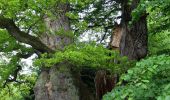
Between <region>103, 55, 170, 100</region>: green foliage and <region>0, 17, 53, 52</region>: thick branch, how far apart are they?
12.4 ft

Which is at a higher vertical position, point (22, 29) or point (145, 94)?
point (22, 29)

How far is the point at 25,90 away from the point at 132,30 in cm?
475

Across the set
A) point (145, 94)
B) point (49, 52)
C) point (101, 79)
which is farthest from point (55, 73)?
point (145, 94)

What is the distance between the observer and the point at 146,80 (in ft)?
13.0

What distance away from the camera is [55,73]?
28.4 feet

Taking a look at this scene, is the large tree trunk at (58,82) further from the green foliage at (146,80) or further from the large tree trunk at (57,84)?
the green foliage at (146,80)

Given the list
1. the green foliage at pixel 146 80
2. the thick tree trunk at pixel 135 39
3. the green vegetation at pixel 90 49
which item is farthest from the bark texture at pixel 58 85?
the green foliage at pixel 146 80

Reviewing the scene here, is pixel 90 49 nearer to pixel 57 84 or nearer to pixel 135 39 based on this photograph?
pixel 57 84

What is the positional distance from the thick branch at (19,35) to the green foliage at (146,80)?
3.78 metres

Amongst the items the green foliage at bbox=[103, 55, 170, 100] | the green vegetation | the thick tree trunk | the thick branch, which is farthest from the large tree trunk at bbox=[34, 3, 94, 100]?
the green foliage at bbox=[103, 55, 170, 100]

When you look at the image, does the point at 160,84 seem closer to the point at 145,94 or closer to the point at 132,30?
the point at 145,94

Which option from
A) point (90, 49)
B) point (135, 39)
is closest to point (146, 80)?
point (90, 49)

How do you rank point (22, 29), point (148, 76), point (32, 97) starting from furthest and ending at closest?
point (32, 97), point (22, 29), point (148, 76)

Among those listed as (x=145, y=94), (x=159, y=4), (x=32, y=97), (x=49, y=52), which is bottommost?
(x=32, y=97)
